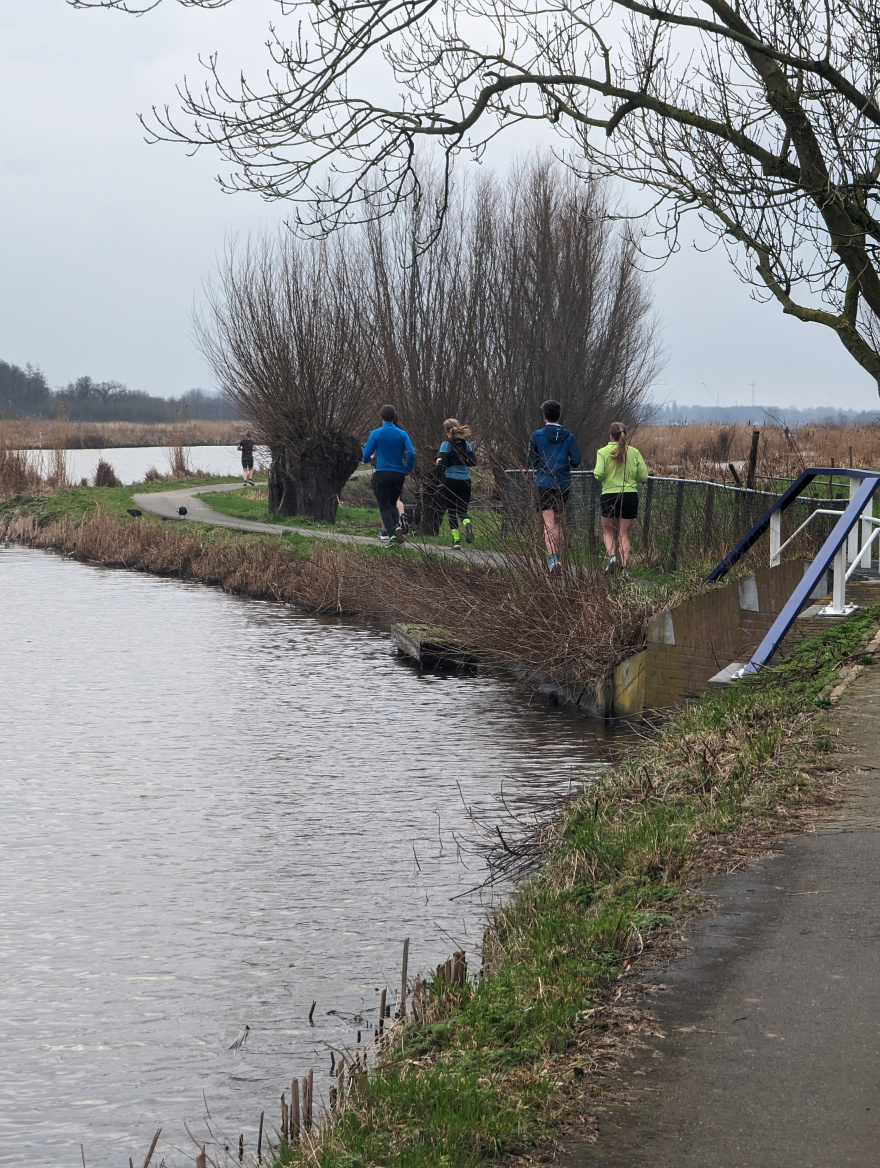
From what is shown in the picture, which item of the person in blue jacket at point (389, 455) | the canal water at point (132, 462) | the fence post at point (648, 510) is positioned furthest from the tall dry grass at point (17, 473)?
the fence post at point (648, 510)

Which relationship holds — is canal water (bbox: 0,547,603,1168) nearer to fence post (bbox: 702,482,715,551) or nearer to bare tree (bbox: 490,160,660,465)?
fence post (bbox: 702,482,715,551)

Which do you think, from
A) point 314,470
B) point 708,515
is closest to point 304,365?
point 314,470

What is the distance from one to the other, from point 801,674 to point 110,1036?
473 centimetres

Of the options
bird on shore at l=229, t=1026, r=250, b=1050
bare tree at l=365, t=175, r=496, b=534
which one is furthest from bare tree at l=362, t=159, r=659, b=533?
bird on shore at l=229, t=1026, r=250, b=1050

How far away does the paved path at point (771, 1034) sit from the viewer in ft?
9.77

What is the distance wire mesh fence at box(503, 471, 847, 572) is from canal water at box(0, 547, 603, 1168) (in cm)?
214

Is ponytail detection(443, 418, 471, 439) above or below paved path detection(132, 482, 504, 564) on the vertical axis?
above

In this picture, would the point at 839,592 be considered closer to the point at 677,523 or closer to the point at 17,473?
the point at 677,523

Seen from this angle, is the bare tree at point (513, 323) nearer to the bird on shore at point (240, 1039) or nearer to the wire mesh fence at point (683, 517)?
the wire mesh fence at point (683, 517)

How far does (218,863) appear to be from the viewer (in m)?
7.86

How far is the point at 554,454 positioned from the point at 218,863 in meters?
6.79

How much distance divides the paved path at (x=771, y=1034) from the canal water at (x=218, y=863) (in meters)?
1.64

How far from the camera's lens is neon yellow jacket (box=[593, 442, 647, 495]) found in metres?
13.9

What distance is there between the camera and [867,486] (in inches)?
366
